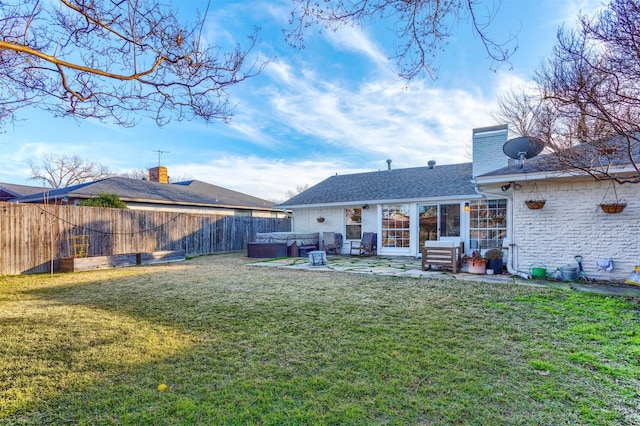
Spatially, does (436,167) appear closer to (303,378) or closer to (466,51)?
(466,51)

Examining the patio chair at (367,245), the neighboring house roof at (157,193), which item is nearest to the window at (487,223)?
the patio chair at (367,245)

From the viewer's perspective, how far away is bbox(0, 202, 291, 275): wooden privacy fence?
838 cm

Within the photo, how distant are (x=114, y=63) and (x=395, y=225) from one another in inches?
404

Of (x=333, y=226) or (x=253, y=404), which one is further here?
(x=333, y=226)

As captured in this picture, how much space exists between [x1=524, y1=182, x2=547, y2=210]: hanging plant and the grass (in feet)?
7.26

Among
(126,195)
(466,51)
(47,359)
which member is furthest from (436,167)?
(47,359)

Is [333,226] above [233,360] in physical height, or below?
above

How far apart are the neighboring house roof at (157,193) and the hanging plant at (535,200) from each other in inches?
565

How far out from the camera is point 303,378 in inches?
104

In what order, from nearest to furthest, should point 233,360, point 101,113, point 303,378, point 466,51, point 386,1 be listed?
1. point 303,378
2. point 233,360
3. point 386,1
4. point 466,51
5. point 101,113

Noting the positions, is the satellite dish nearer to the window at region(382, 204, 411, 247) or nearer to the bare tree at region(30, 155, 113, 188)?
the window at region(382, 204, 411, 247)

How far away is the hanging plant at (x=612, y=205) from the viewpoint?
635 cm

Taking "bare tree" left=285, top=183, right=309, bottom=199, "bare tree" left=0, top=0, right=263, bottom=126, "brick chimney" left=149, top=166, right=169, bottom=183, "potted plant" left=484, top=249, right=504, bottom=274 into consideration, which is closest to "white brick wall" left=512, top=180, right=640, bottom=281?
"potted plant" left=484, top=249, right=504, bottom=274

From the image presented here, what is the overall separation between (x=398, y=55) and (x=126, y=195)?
46.4ft
